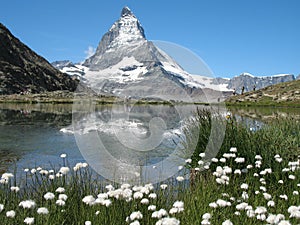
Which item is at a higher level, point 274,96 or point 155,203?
point 274,96

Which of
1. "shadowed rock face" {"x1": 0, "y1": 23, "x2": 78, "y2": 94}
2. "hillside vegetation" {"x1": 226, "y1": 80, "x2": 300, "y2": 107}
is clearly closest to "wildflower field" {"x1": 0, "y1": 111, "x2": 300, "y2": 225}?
"hillside vegetation" {"x1": 226, "y1": 80, "x2": 300, "y2": 107}

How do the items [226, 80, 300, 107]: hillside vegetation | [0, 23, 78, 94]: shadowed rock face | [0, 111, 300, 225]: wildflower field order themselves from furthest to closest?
[0, 23, 78, 94]: shadowed rock face < [226, 80, 300, 107]: hillside vegetation < [0, 111, 300, 225]: wildflower field

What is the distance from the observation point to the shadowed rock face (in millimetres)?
112619

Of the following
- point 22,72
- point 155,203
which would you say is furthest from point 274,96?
point 155,203

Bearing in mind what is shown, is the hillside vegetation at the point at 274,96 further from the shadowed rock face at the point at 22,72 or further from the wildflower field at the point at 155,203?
the wildflower field at the point at 155,203

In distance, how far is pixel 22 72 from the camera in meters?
124

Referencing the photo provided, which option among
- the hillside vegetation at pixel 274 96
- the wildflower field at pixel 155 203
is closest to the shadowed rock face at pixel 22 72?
the hillside vegetation at pixel 274 96

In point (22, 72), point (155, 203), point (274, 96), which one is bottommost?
point (155, 203)

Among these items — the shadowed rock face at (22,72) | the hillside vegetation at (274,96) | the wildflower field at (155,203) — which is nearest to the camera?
the wildflower field at (155,203)

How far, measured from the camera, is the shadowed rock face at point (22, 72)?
4434 inches

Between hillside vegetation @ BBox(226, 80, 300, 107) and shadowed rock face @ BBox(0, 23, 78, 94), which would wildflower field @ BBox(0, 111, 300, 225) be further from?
shadowed rock face @ BBox(0, 23, 78, 94)

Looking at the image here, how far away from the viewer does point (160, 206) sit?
502 cm

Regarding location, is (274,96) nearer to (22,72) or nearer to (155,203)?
(22,72)

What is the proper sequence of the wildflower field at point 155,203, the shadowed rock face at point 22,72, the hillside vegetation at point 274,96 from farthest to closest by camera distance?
the shadowed rock face at point 22,72 < the hillside vegetation at point 274,96 < the wildflower field at point 155,203
